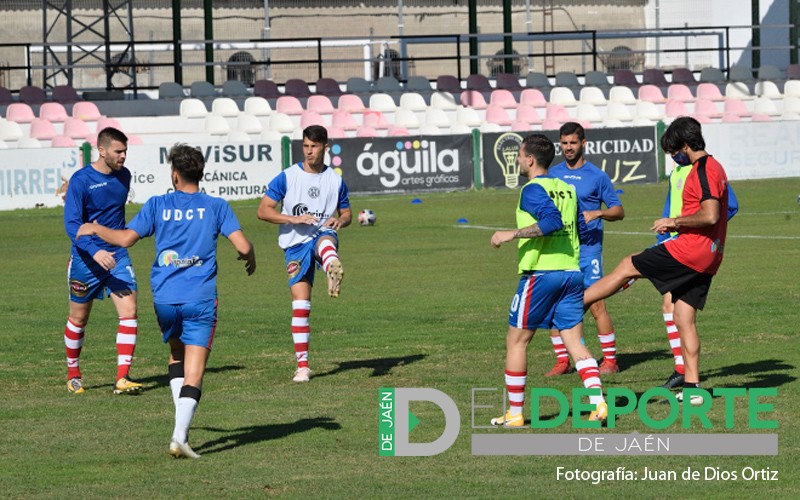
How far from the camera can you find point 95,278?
11.3 meters

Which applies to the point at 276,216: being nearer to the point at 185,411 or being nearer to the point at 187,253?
the point at 187,253

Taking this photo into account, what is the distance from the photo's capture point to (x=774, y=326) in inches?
539

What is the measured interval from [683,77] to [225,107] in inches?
629

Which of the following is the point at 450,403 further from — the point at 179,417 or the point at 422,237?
the point at 422,237

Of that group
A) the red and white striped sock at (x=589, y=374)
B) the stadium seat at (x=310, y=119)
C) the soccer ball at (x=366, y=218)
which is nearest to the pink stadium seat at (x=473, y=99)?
the stadium seat at (x=310, y=119)

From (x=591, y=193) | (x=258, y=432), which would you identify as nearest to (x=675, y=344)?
(x=591, y=193)

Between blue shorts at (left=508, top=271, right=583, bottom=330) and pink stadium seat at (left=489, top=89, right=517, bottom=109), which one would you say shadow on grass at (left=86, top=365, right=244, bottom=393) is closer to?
blue shorts at (left=508, top=271, right=583, bottom=330)

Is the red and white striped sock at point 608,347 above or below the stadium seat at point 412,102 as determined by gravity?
below

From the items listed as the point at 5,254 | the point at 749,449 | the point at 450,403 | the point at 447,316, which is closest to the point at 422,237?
the point at 5,254

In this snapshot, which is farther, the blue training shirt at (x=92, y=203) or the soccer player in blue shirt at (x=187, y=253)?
the blue training shirt at (x=92, y=203)

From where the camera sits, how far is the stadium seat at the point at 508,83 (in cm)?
4369

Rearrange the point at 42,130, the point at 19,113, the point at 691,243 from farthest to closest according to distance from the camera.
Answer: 1. the point at 19,113
2. the point at 42,130
3. the point at 691,243

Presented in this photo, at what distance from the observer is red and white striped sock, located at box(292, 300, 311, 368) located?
11594 mm

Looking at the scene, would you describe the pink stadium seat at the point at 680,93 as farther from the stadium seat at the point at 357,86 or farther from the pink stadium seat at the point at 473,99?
the stadium seat at the point at 357,86
